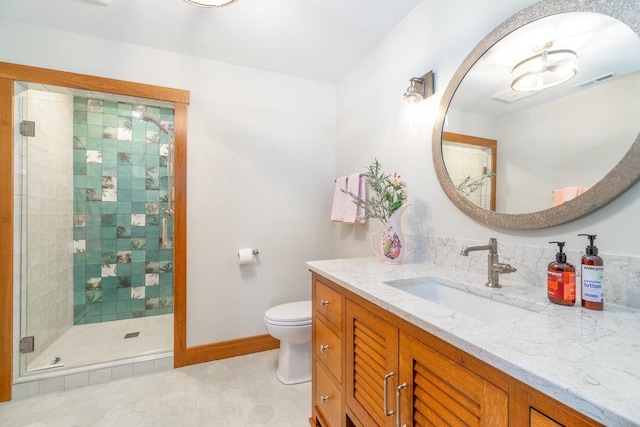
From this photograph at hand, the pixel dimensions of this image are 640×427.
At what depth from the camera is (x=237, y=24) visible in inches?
68.8

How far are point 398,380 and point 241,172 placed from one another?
187 cm

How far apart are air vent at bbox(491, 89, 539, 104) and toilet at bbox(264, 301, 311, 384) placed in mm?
1592

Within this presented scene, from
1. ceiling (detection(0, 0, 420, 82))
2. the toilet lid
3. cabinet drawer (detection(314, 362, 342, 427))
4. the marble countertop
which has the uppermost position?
ceiling (detection(0, 0, 420, 82))

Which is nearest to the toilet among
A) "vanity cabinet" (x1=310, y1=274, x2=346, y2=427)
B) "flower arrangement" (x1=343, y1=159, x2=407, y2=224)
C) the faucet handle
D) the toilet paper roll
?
"vanity cabinet" (x1=310, y1=274, x2=346, y2=427)

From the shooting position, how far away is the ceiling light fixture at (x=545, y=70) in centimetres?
93

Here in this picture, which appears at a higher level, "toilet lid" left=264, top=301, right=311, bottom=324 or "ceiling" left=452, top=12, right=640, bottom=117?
"ceiling" left=452, top=12, right=640, bottom=117

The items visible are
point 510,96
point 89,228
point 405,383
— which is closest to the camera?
point 405,383

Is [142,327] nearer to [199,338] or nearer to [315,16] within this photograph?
[199,338]

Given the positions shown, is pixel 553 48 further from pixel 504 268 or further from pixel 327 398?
pixel 327 398

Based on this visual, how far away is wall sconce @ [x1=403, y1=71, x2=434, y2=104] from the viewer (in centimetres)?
147

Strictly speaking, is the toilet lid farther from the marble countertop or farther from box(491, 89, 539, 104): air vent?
box(491, 89, 539, 104): air vent

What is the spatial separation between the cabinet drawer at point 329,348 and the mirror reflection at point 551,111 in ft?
2.97

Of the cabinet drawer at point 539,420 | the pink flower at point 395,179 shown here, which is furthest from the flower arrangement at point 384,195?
the cabinet drawer at point 539,420

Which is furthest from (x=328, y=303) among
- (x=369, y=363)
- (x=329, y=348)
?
(x=369, y=363)
